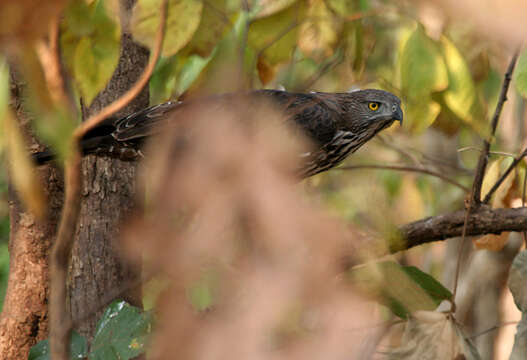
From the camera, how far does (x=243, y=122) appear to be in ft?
2.45

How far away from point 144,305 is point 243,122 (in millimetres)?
1924

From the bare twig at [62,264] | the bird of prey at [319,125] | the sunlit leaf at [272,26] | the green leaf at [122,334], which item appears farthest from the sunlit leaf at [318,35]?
the bare twig at [62,264]

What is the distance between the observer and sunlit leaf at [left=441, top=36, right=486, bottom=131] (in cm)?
200

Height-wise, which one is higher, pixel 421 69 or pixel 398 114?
pixel 421 69

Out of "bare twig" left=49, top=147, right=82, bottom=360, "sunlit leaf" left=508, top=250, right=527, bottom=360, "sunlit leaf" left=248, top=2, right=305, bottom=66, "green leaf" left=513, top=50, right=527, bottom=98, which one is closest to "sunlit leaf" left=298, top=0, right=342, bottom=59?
"sunlit leaf" left=248, top=2, right=305, bottom=66

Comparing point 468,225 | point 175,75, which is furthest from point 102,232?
point 468,225

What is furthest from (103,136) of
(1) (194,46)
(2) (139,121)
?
(1) (194,46)

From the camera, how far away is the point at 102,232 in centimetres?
246

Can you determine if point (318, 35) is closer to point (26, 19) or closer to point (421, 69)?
point (421, 69)

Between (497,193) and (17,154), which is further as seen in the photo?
(497,193)

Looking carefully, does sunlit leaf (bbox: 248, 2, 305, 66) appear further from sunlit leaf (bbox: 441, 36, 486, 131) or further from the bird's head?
the bird's head

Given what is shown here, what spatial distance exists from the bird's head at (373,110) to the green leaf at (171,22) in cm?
266

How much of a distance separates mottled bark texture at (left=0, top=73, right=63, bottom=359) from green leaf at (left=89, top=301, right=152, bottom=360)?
0.49 m

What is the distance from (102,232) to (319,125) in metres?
1.72
